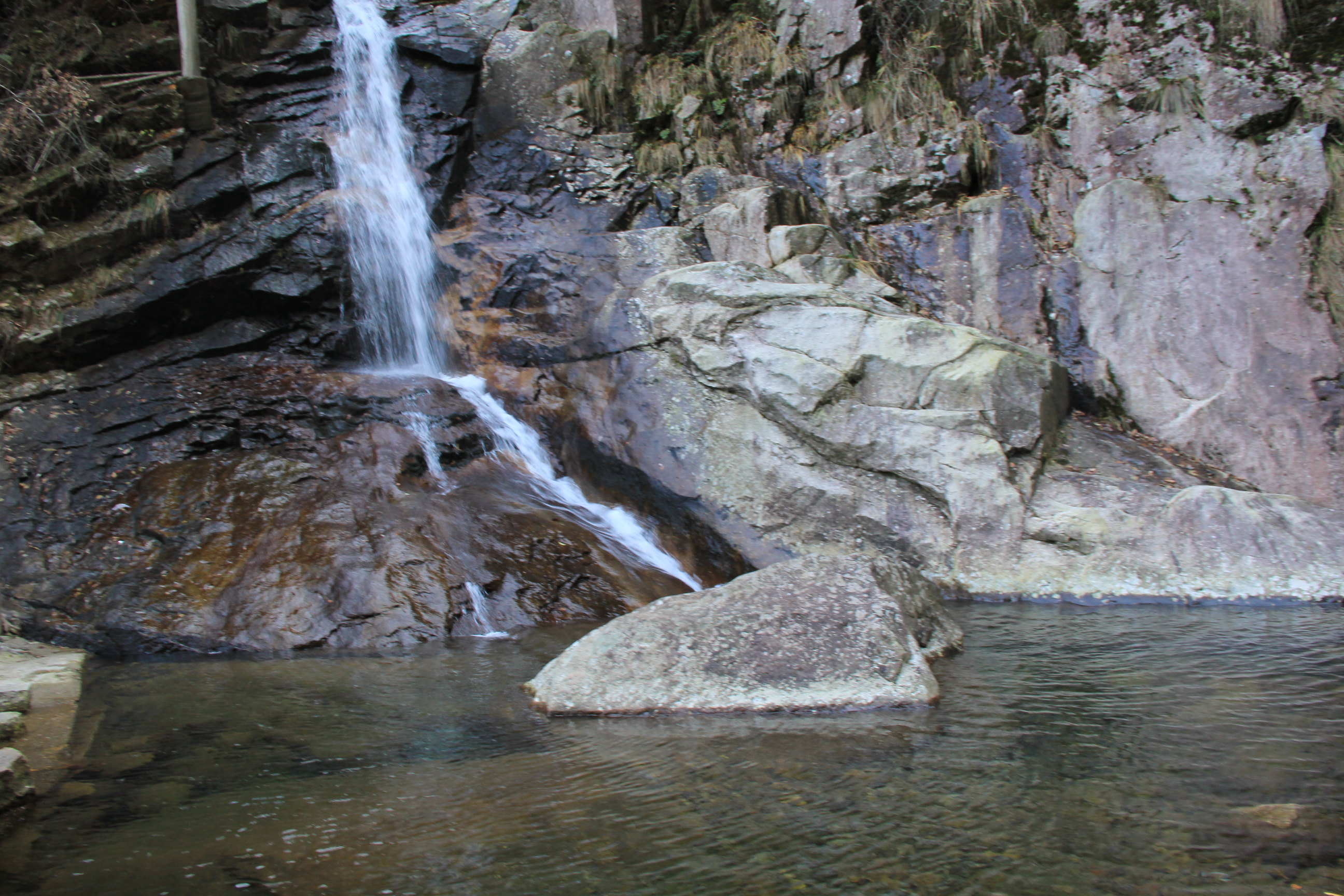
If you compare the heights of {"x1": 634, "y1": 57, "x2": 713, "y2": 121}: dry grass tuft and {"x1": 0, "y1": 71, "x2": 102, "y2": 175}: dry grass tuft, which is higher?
→ {"x1": 634, "y1": 57, "x2": 713, "y2": 121}: dry grass tuft

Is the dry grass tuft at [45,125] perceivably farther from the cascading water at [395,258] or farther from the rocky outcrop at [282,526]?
the rocky outcrop at [282,526]

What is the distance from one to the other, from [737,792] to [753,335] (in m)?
5.77

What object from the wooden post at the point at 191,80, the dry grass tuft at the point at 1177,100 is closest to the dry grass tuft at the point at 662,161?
the wooden post at the point at 191,80

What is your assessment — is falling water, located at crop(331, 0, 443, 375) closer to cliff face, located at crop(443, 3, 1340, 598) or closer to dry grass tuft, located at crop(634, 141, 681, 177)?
cliff face, located at crop(443, 3, 1340, 598)

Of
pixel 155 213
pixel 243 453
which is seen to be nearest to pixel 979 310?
pixel 243 453

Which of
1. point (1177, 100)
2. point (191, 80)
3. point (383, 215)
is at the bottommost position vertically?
point (383, 215)

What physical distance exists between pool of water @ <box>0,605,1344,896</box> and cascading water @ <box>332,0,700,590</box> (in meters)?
3.59

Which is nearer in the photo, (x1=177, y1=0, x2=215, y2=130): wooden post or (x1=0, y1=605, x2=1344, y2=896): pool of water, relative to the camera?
(x1=0, y1=605, x2=1344, y2=896): pool of water

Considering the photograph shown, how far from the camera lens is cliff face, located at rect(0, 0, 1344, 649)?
6.51 metres

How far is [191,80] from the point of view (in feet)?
31.9

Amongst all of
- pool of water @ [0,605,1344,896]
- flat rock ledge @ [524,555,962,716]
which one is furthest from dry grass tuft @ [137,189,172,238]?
flat rock ledge @ [524,555,962,716]

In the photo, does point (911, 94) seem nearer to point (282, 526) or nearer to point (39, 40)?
point (282, 526)

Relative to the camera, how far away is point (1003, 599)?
6.54 metres

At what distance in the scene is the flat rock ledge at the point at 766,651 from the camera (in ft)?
12.2
